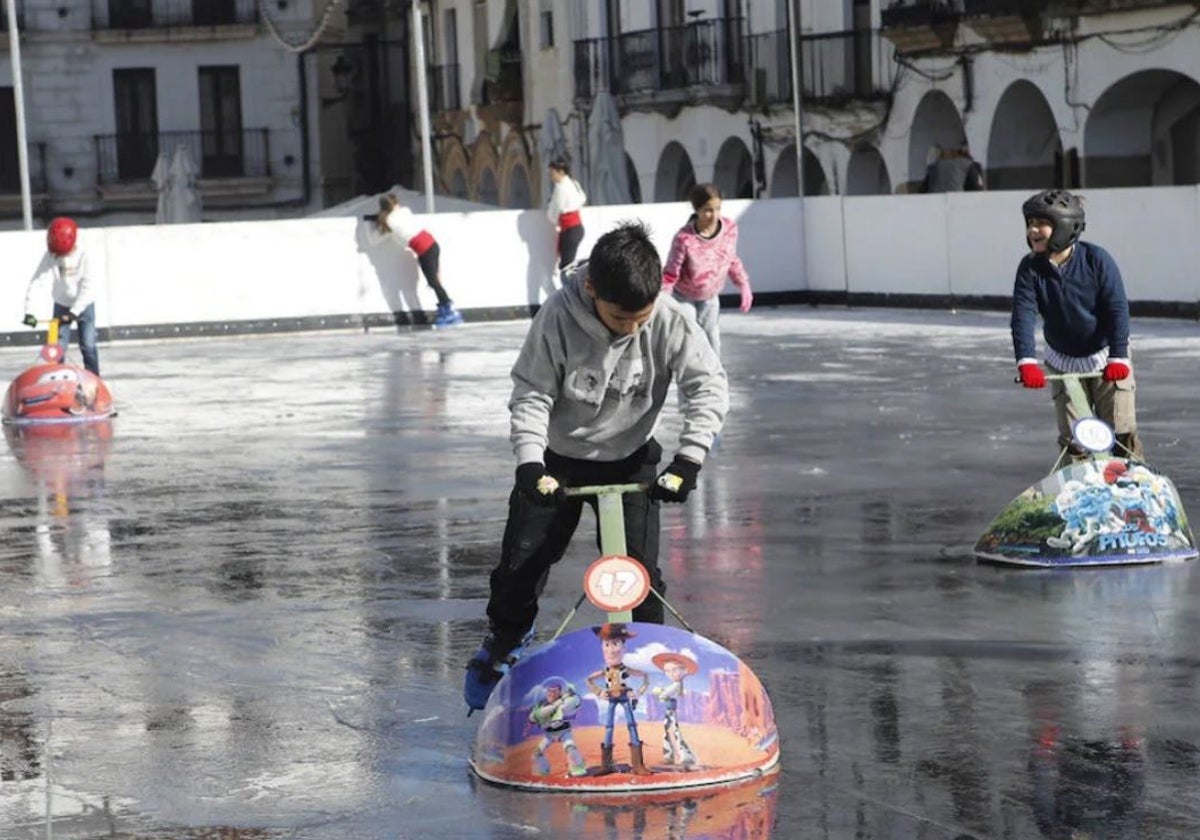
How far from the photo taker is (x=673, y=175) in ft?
151

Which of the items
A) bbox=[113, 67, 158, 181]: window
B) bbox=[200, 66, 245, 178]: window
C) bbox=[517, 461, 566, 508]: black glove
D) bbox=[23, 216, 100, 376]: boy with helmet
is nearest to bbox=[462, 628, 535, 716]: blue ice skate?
bbox=[517, 461, 566, 508]: black glove

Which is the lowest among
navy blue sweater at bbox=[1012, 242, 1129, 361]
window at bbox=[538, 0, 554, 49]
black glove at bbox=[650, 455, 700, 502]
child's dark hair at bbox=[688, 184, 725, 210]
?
black glove at bbox=[650, 455, 700, 502]

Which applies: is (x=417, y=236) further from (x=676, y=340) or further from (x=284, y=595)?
(x=676, y=340)

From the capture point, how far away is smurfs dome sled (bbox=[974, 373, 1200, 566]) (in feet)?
33.4

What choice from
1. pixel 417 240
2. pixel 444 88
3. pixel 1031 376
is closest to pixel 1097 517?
pixel 1031 376

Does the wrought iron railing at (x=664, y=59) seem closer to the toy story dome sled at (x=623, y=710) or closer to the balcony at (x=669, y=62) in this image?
the balcony at (x=669, y=62)

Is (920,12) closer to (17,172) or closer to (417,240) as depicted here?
(417,240)

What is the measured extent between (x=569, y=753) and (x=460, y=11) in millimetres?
47624

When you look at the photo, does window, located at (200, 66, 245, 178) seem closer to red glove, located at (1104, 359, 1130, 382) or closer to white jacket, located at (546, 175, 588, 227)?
white jacket, located at (546, 175, 588, 227)

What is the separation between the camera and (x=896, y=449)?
14836 mm

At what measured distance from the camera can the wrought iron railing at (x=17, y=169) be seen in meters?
53.2

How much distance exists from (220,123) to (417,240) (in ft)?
90.2

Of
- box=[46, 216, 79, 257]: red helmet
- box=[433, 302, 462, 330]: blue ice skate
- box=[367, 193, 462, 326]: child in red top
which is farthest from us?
box=[433, 302, 462, 330]: blue ice skate

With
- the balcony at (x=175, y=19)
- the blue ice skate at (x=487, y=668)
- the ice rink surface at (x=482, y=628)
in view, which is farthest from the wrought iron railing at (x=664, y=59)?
the blue ice skate at (x=487, y=668)
